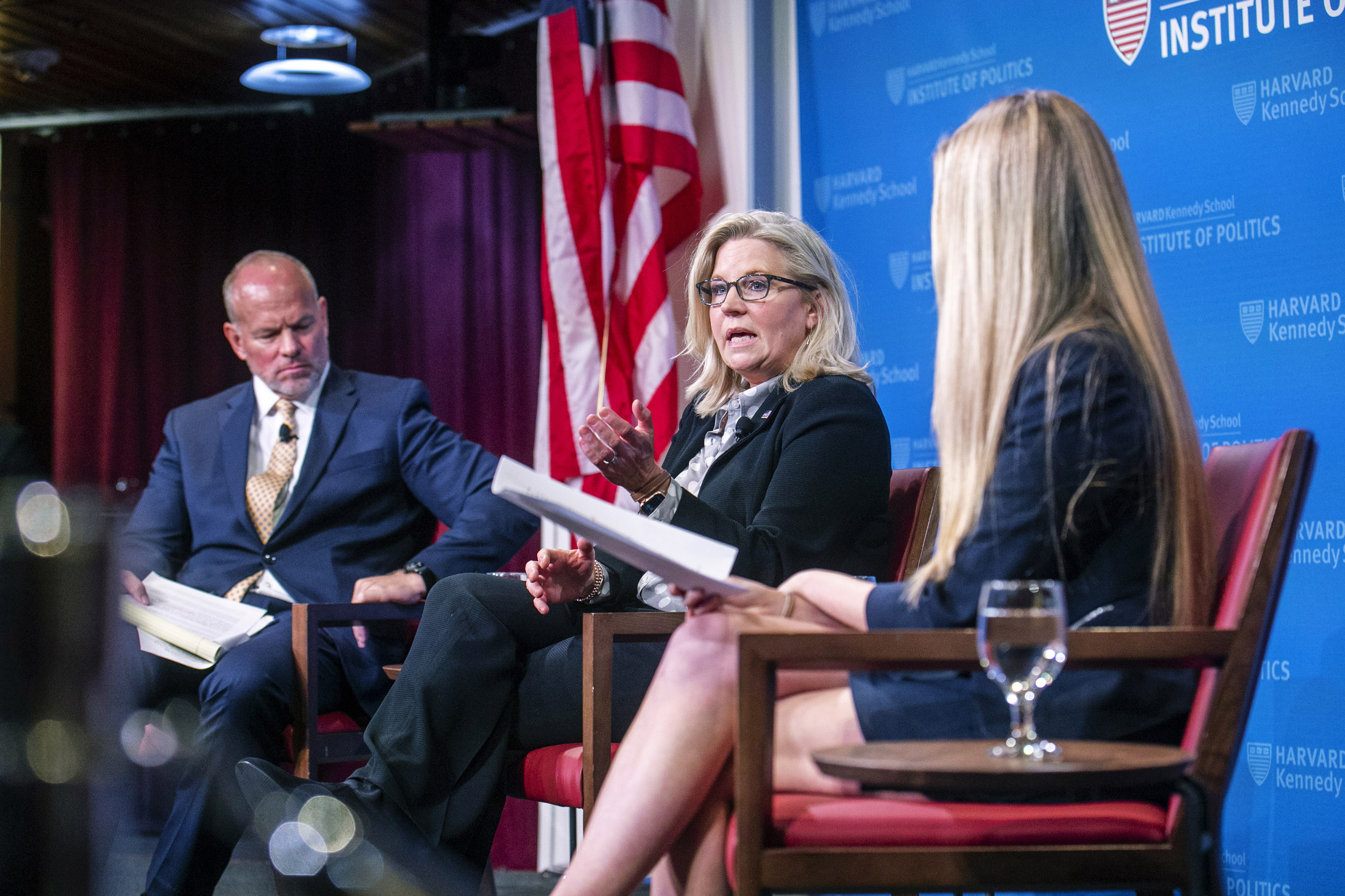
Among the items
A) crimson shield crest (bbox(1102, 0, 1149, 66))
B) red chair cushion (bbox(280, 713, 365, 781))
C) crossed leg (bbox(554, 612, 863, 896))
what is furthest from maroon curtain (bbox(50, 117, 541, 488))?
crossed leg (bbox(554, 612, 863, 896))

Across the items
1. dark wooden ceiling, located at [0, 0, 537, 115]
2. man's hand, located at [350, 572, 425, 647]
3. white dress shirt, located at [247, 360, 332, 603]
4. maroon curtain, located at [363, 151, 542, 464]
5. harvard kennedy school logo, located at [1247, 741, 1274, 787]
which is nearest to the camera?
harvard kennedy school logo, located at [1247, 741, 1274, 787]

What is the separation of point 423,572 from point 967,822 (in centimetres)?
159

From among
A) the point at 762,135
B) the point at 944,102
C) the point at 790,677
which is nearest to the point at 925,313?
Answer: the point at 944,102

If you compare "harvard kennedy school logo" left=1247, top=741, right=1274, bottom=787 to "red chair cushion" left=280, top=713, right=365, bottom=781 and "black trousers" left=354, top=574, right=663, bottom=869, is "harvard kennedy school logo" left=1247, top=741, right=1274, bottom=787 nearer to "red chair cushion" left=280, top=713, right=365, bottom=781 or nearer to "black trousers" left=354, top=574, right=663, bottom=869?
"black trousers" left=354, top=574, right=663, bottom=869

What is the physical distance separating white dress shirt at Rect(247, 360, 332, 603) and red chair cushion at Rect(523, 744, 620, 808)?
1184 millimetres

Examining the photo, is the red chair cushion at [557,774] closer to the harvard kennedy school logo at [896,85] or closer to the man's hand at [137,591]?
the man's hand at [137,591]

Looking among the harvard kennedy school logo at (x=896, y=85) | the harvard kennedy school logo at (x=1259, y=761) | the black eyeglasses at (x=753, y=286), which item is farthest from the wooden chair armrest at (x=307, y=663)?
the harvard kennedy school logo at (x=896, y=85)

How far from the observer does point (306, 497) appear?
112 inches

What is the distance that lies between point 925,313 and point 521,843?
189 cm

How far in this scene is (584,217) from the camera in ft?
11.2

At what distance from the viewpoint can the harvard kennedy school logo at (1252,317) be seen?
2.43m

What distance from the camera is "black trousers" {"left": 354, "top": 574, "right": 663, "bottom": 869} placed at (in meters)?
1.93

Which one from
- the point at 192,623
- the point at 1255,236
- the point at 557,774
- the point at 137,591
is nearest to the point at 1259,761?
the point at 1255,236

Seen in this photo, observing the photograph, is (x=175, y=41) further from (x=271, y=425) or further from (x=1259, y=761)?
(x=1259, y=761)
